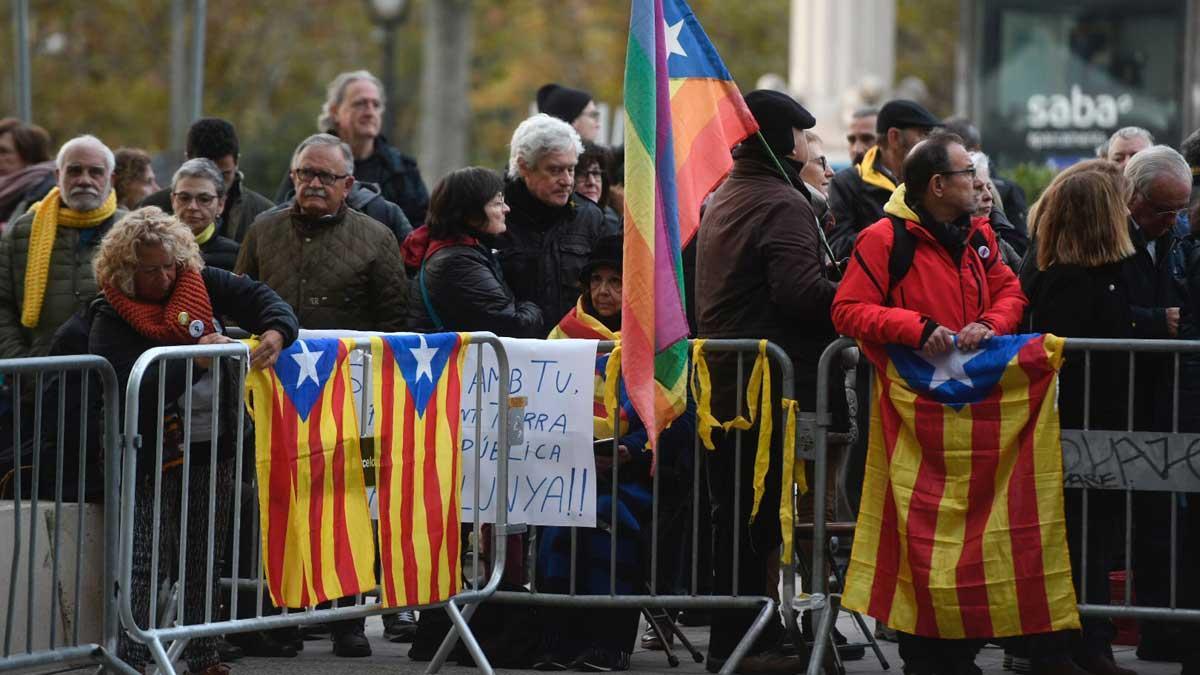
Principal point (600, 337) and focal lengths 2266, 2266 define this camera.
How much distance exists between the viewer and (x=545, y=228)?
31.0 feet

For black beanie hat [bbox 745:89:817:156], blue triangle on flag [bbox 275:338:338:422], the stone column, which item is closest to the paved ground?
blue triangle on flag [bbox 275:338:338:422]

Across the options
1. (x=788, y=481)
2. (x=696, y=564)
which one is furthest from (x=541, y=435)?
(x=788, y=481)

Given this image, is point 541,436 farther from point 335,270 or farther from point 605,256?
point 335,270

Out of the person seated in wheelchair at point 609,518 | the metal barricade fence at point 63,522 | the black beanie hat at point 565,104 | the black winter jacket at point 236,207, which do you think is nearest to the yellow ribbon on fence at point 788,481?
the person seated in wheelchair at point 609,518

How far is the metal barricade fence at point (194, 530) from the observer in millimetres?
7211

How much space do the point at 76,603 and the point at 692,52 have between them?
2.89 m

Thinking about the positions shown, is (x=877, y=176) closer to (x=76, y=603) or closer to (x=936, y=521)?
(x=936, y=521)

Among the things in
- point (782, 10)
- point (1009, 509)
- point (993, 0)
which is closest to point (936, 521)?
point (1009, 509)

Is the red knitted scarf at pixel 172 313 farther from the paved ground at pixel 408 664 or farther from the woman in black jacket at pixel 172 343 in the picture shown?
the paved ground at pixel 408 664

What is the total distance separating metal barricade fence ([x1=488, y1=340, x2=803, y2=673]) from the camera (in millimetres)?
8164

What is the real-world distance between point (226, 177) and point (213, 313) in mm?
2681

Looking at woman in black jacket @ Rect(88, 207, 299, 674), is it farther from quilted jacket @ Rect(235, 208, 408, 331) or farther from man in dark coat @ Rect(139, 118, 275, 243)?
man in dark coat @ Rect(139, 118, 275, 243)

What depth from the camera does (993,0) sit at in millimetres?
23719

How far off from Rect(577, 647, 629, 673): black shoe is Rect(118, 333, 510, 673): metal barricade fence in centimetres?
56
